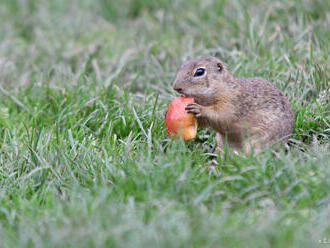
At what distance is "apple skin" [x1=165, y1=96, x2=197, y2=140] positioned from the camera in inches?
169

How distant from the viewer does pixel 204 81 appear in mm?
4398

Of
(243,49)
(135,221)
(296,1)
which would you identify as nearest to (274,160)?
(135,221)

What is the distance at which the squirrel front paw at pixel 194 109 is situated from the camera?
171 inches

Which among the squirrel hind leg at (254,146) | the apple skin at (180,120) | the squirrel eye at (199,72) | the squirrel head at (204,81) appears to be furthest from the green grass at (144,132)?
the squirrel eye at (199,72)

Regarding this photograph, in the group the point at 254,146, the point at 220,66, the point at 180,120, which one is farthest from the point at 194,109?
the point at 254,146

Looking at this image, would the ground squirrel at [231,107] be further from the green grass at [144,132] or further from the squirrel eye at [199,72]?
the green grass at [144,132]

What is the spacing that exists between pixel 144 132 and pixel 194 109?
1.61ft

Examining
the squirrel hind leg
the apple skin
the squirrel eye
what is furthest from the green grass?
the squirrel eye

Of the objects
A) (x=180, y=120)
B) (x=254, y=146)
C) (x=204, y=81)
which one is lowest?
(x=254, y=146)

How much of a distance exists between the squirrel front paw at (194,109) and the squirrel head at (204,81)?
8 cm

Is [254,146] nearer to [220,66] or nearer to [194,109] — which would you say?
[194,109]

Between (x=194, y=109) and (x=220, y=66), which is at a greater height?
(x=220, y=66)

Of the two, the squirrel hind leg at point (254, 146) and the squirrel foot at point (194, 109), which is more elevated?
the squirrel foot at point (194, 109)

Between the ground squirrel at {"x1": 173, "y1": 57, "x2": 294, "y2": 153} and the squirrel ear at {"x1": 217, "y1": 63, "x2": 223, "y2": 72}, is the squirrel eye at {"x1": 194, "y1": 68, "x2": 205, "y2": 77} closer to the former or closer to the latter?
the ground squirrel at {"x1": 173, "y1": 57, "x2": 294, "y2": 153}
